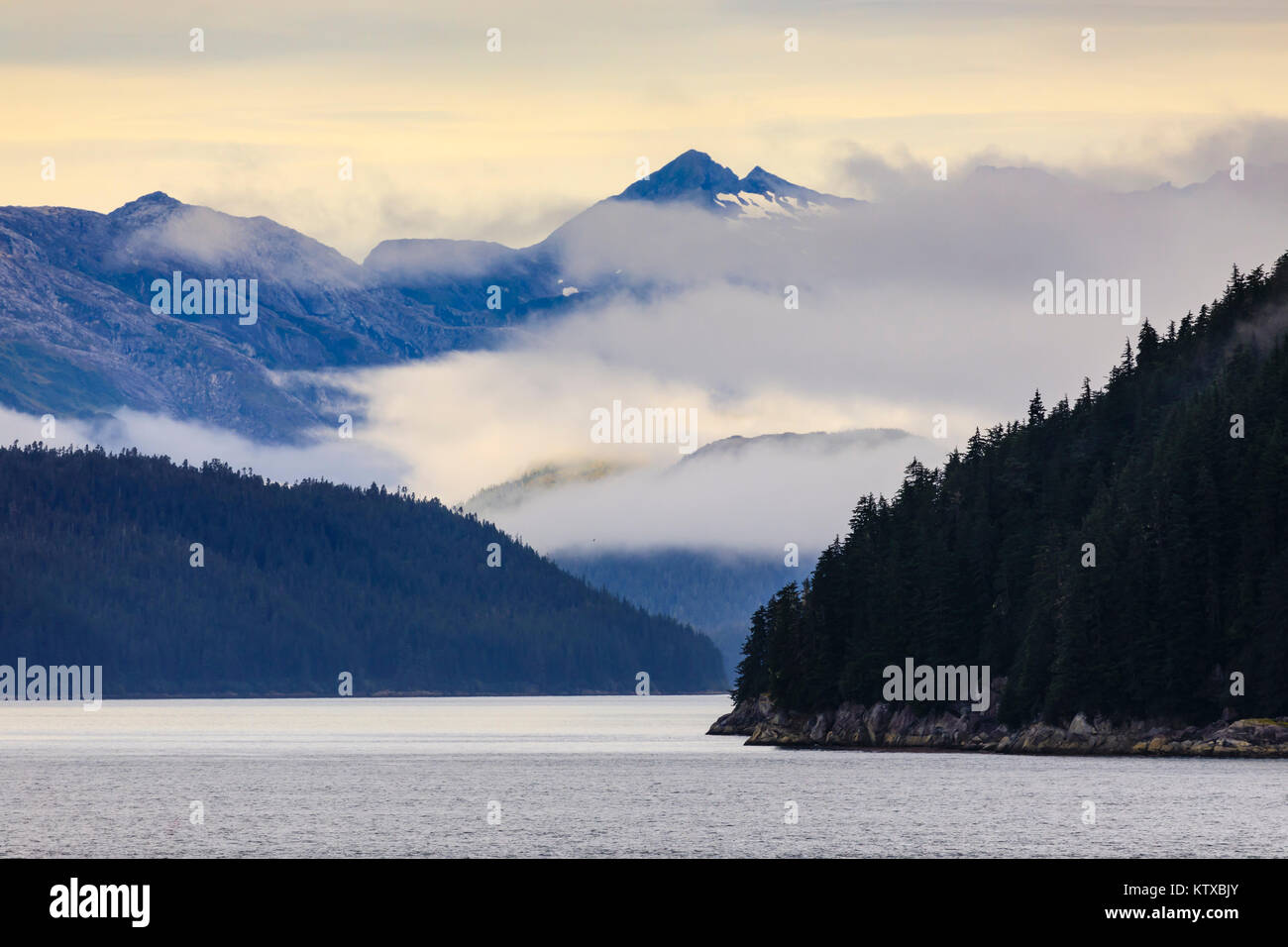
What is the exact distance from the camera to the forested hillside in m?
142

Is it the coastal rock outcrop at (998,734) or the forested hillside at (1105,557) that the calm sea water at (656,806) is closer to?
the coastal rock outcrop at (998,734)

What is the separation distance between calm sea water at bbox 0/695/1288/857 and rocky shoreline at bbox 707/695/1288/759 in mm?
3129

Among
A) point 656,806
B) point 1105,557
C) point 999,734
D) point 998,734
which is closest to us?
point 656,806

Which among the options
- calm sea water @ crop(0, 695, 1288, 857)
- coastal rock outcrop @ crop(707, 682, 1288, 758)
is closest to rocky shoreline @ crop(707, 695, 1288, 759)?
coastal rock outcrop @ crop(707, 682, 1288, 758)

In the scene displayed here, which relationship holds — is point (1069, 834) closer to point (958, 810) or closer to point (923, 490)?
point (958, 810)

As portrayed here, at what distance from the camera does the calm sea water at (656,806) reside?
8638cm

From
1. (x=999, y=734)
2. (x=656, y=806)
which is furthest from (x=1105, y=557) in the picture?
(x=656, y=806)

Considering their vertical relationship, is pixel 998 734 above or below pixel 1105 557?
below

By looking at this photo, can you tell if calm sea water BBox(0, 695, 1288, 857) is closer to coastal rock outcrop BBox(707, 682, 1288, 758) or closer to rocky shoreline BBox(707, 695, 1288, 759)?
rocky shoreline BBox(707, 695, 1288, 759)

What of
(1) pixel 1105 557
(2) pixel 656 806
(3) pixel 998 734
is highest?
(1) pixel 1105 557

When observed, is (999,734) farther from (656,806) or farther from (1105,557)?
(656,806)

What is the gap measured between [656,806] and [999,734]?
5426cm

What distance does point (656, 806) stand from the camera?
10888 cm
